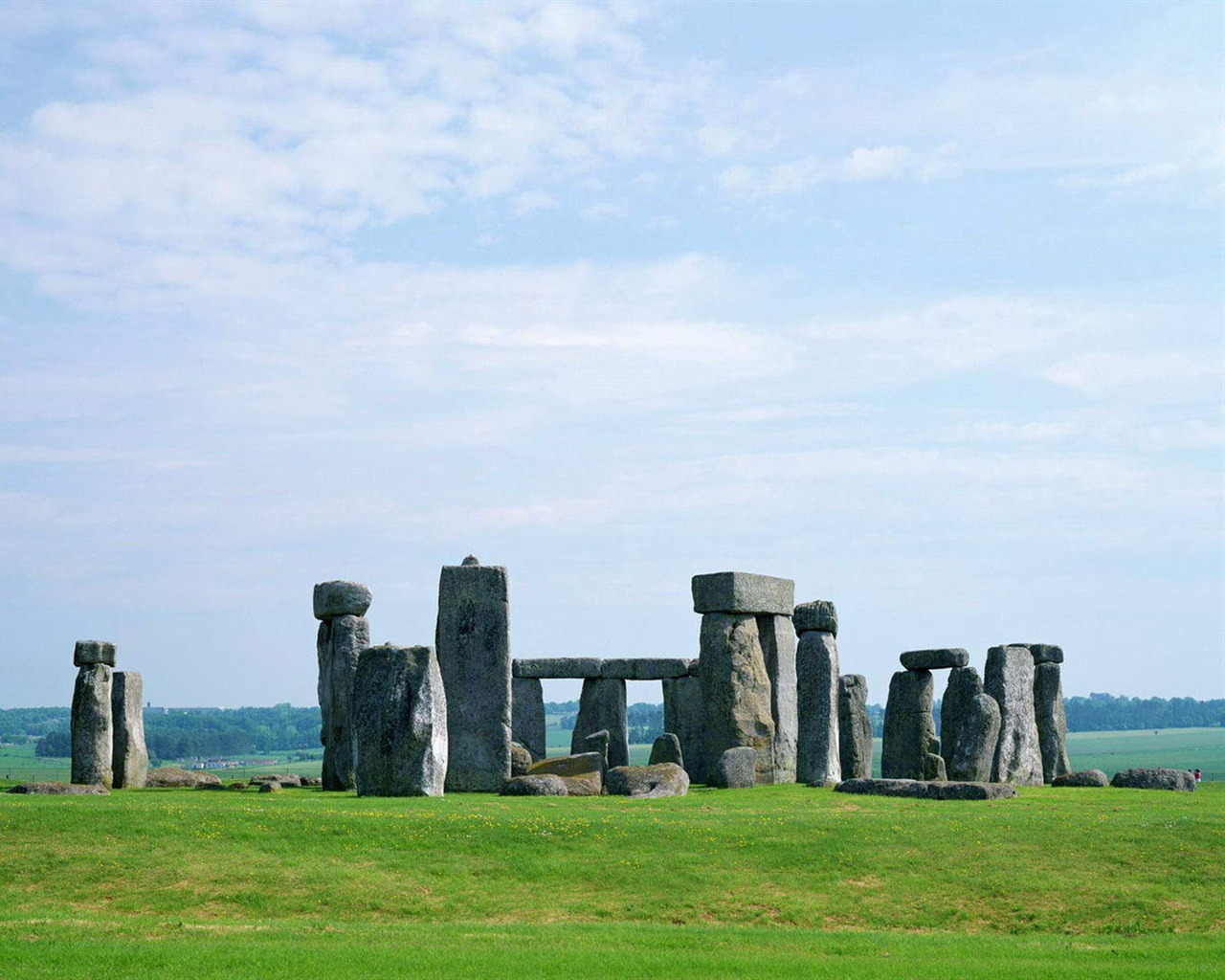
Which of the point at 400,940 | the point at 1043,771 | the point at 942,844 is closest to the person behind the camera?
the point at 400,940

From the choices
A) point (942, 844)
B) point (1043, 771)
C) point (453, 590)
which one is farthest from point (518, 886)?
point (1043, 771)

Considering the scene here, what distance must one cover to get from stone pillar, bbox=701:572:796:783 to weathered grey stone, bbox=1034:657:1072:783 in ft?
25.9

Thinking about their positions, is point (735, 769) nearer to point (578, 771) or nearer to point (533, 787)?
point (578, 771)

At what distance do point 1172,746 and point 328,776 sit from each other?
156 m

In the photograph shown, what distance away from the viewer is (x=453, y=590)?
29188 millimetres

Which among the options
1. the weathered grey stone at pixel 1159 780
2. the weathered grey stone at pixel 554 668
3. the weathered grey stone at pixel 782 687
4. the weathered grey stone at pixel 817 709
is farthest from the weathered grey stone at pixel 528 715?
the weathered grey stone at pixel 1159 780

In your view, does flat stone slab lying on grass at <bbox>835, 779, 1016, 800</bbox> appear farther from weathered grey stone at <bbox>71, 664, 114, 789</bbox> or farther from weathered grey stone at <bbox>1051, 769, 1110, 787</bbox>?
weathered grey stone at <bbox>71, 664, 114, 789</bbox>

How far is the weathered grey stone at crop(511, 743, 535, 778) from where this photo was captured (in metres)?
31.0

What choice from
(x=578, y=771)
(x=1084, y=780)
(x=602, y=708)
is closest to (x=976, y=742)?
(x=1084, y=780)

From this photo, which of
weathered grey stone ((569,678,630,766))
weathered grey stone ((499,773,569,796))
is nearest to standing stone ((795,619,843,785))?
weathered grey stone ((499,773,569,796))

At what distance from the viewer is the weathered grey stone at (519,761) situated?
1219 inches

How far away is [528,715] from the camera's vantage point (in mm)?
42250

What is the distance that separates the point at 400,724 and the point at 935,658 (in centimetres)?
1393

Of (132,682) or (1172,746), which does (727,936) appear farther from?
(1172,746)
